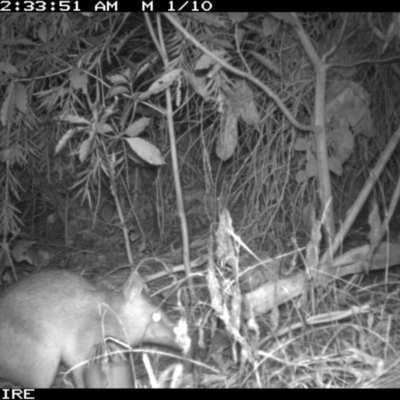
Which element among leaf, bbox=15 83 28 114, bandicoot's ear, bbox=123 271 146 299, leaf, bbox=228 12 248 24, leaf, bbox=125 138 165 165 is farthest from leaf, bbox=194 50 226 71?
bandicoot's ear, bbox=123 271 146 299

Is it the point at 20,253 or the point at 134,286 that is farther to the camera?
the point at 20,253

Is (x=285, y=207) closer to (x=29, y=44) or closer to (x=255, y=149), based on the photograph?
(x=255, y=149)

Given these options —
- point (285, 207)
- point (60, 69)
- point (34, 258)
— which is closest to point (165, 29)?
point (60, 69)

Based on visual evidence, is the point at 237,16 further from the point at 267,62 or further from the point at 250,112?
the point at 250,112

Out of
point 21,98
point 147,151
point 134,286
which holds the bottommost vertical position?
point 134,286

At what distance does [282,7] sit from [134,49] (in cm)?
129

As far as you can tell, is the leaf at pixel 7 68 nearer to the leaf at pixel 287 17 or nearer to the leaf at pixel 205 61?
the leaf at pixel 205 61

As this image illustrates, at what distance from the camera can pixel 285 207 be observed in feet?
16.5

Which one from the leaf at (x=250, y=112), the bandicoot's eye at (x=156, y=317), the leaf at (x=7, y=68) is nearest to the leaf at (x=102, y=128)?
the leaf at (x=7, y=68)

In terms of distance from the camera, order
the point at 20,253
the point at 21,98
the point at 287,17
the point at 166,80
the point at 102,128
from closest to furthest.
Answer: the point at 287,17
the point at 166,80
the point at 102,128
the point at 21,98
the point at 20,253

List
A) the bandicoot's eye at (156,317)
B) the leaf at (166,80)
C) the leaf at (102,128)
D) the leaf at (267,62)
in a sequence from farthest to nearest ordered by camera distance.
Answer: the leaf at (267,62)
the leaf at (102,128)
the leaf at (166,80)
the bandicoot's eye at (156,317)

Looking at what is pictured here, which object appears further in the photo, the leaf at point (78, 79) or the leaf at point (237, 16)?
the leaf at point (78, 79)

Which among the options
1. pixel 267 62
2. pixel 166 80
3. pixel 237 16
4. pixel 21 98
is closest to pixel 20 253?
pixel 21 98

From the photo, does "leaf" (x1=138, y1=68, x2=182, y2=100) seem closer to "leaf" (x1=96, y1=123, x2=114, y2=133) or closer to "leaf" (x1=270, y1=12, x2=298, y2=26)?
"leaf" (x1=96, y1=123, x2=114, y2=133)
